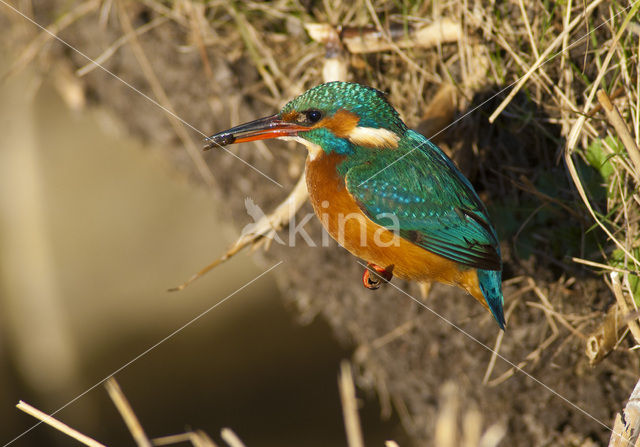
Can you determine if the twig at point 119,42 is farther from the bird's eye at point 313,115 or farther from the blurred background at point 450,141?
the bird's eye at point 313,115

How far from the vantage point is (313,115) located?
2.09 metres

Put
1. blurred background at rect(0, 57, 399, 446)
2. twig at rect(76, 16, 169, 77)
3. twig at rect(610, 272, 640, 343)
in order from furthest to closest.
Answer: blurred background at rect(0, 57, 399, 446), twig at rect(76, 16, 169, 77), twig at rect(610, 272, 640, 343)

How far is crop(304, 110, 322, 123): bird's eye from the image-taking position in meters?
2.08

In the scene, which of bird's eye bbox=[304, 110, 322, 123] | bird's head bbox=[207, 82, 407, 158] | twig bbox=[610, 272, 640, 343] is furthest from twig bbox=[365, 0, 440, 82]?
twig bbox=[610, 272, 640, 343]

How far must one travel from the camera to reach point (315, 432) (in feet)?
17.5

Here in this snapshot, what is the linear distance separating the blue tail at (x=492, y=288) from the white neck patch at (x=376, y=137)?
471 millimetres

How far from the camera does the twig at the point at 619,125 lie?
5.38 feet

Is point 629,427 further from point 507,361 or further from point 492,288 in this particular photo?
point 507,361

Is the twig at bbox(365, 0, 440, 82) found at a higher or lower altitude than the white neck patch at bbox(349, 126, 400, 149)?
higher

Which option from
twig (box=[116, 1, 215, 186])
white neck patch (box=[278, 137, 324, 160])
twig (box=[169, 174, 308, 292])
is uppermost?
twig (box=[116, 1, 215, 186])

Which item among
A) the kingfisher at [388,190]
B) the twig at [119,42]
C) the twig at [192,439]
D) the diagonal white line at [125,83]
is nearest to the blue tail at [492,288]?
the kingfisher at [388,190]

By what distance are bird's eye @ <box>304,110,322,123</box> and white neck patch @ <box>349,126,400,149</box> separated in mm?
108

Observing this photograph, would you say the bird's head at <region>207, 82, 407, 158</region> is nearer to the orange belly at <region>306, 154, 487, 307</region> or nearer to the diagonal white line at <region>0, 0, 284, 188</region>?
the orange belly at <region>306, 154, 487, 307</region>

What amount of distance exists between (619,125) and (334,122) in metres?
0.80
